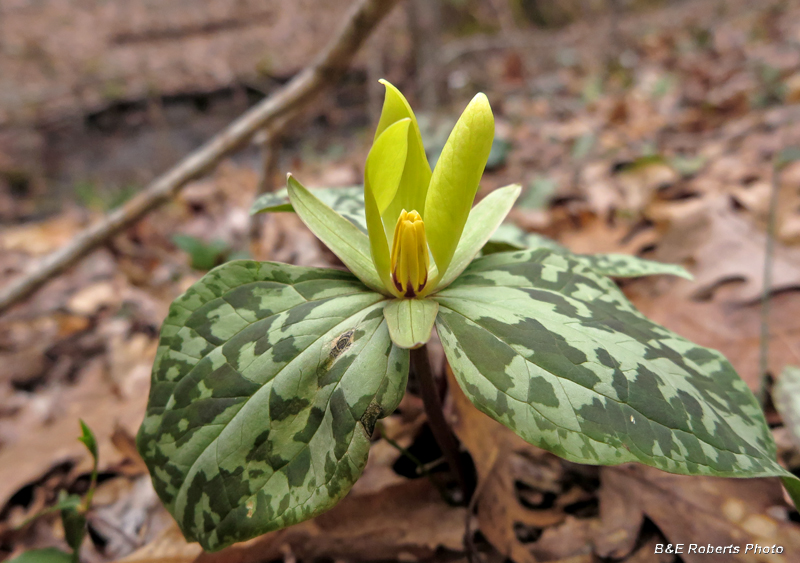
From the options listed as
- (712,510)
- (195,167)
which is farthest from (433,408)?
(195,167)

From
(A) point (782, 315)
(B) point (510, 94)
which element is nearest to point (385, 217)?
(A) point (782, 315)

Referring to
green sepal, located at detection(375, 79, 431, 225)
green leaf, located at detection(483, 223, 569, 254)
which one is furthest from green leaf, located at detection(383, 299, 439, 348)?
green leaf, located at detection(483, 223, 569, 254)

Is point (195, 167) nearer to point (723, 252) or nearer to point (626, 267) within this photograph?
point (626, 267)

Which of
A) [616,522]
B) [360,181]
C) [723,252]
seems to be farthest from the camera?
[360,181]

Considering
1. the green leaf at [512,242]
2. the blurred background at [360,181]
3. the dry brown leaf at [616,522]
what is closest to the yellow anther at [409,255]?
the green leaf at [512,242]

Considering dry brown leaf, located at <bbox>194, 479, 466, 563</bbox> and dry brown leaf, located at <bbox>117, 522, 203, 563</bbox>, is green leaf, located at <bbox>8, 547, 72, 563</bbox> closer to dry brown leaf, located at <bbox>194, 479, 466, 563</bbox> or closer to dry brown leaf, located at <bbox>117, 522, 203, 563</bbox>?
dry brown leaf, located at <bbox>117, 522, 203, 563</bbox>

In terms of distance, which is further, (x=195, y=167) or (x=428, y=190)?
(x=195, y=167)

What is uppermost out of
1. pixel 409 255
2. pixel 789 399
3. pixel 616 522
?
pixel 409 255
